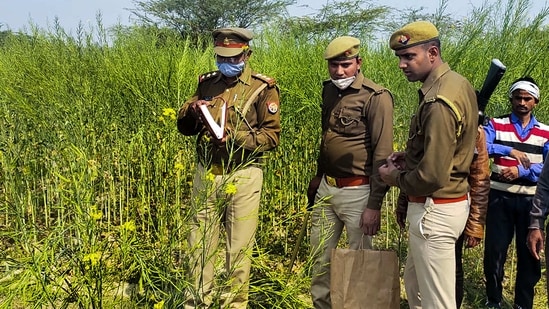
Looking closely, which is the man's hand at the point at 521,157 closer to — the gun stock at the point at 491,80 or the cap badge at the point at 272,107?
the gun stock at the point at 491,80

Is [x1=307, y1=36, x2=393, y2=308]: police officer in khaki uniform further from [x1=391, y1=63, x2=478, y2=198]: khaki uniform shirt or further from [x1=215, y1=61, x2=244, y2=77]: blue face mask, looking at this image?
[x1=215, y1=61, x2=244, y2=77]: blue face mask

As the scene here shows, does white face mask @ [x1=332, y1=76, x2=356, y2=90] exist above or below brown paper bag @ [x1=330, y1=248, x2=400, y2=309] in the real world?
above

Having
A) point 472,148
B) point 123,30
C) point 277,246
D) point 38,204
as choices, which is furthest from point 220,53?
Answer: point 123,30

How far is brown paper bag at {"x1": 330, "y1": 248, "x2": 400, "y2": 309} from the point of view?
2.35m

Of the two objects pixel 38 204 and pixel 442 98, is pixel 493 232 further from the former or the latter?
pixel 38 204

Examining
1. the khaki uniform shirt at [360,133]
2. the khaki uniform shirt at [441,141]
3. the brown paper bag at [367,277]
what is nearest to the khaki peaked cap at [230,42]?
the khaki uniform shirt at [360,133]

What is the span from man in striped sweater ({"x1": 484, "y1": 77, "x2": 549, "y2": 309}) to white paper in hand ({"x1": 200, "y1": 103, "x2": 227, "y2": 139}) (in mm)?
1748

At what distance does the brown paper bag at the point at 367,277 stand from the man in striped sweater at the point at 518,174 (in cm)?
119

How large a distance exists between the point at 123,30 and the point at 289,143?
9.57 ft

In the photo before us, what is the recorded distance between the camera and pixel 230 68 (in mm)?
2654

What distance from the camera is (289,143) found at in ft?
13.1

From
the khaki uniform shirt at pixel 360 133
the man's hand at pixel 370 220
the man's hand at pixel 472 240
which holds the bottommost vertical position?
the man's hand at pixel 472 240

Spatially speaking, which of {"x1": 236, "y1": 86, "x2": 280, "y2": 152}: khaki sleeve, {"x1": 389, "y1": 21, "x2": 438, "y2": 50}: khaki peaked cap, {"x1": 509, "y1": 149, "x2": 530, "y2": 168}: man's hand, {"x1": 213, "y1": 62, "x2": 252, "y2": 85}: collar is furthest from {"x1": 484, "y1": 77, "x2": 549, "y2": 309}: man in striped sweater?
{"x1": 213, "y1": 62, "x2": 252, "y2": 85}: collar

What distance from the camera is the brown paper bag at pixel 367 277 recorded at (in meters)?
2.35
